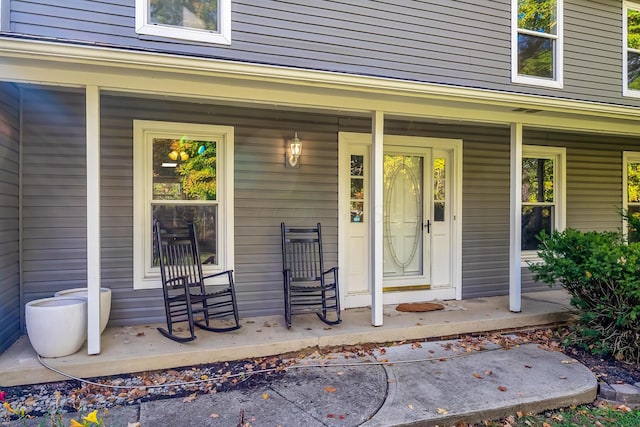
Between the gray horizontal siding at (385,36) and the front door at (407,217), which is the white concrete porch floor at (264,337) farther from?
the gray horizontal siding at (385,36)

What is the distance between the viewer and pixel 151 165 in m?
4.22

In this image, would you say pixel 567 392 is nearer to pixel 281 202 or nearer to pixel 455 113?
pixel 455 113

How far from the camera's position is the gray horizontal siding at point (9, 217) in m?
3.42

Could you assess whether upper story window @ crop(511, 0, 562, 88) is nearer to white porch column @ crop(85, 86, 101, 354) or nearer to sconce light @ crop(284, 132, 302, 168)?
sconce light @ crop(284, 132, 302, 168)

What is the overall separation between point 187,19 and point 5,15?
5.07ft

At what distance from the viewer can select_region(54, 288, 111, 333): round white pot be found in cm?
Answer: 369

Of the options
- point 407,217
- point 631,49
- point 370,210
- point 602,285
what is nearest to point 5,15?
point 370,210

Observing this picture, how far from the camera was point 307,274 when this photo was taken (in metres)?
4.73

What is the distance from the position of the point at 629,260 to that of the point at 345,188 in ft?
9.12

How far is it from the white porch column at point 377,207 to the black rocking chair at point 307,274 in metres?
0.39

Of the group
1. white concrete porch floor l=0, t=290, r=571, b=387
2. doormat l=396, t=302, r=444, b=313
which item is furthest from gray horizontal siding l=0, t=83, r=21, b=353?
doormat l=396, t=302, r=444, b=313

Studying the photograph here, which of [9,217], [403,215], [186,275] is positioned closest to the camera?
[9,217]

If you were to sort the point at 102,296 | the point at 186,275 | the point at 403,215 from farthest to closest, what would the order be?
1. the point at 403,215
2. the point at 186,275
3. the point at 102,296

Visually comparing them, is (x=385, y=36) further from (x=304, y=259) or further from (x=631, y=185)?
(x=631, y=185)
